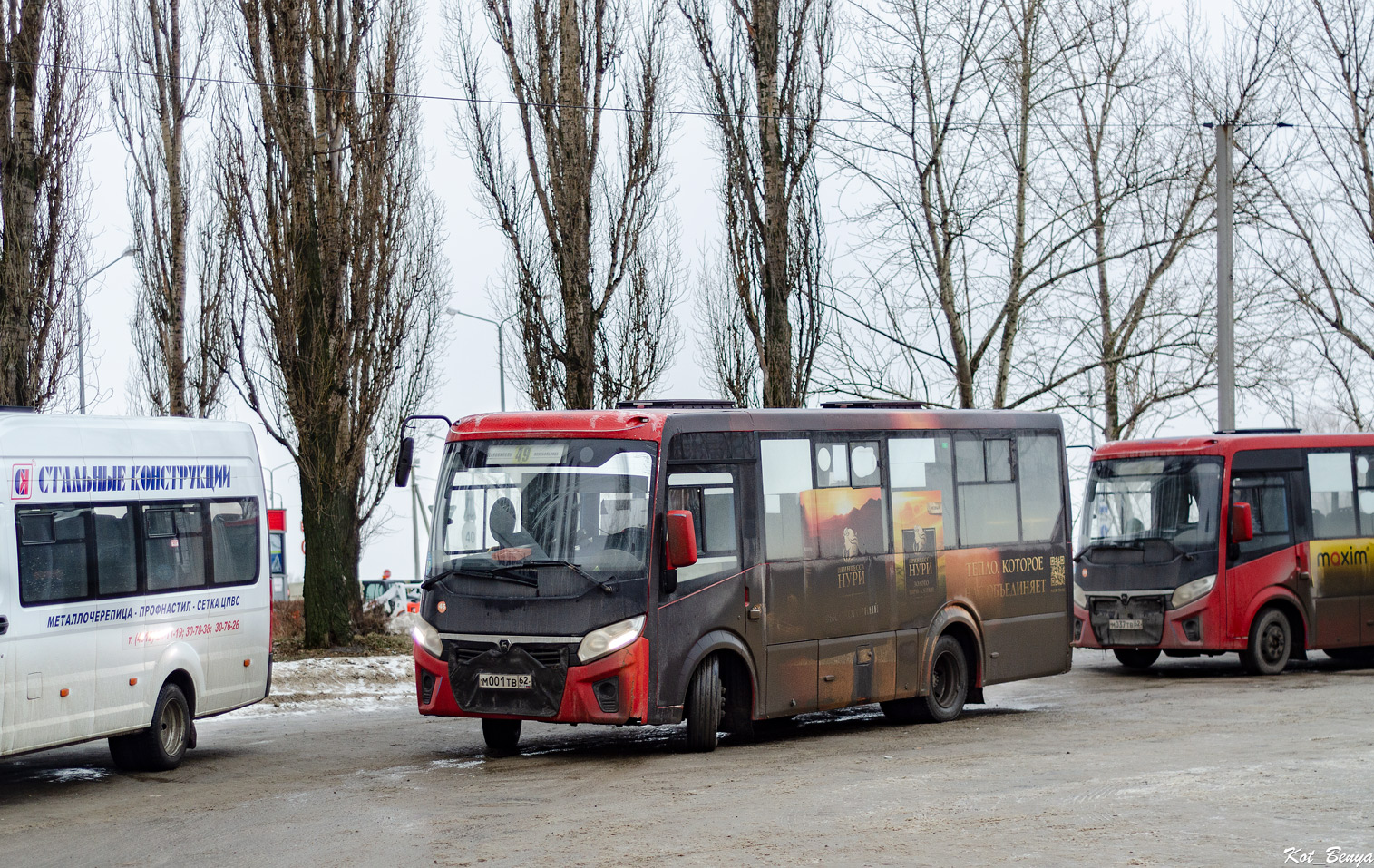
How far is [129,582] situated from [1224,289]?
56.8ft

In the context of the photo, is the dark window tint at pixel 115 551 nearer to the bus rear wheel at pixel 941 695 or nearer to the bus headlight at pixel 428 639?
the bus headlight at pixel 428 639

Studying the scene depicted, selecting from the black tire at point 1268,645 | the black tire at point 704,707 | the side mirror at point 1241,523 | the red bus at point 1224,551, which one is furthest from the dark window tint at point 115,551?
the black tire at point 1268,645

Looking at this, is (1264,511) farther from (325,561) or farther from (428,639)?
(325,561)

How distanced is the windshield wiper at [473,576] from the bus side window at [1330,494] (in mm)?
11969

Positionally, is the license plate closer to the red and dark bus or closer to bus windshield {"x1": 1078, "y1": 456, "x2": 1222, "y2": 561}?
the red and dark bus

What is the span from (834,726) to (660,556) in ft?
12.6

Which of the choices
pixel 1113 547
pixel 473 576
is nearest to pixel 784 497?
pixel 473 576

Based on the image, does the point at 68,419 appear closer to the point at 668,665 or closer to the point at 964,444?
the point at 668,665

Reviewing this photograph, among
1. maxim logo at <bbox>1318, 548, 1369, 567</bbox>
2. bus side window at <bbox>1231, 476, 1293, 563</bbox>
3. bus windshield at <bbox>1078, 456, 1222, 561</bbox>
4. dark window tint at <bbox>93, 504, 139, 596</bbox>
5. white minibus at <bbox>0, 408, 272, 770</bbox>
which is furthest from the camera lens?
maxim logo at <bbox>1318, 548, 1369, 567</bbox>

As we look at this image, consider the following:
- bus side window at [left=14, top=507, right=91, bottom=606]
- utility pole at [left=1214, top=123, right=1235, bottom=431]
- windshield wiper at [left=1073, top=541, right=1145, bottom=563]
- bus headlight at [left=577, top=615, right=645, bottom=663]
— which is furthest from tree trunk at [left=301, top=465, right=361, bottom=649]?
utility pole at [left=1214, top=123, right=1235, bottom=431]

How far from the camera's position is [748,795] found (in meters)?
10.4

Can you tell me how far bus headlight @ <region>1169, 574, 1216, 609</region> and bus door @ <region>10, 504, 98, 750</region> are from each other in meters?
12.6

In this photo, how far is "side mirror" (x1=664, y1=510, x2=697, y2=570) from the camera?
1225 cm

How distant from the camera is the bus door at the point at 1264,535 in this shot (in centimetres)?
1916
